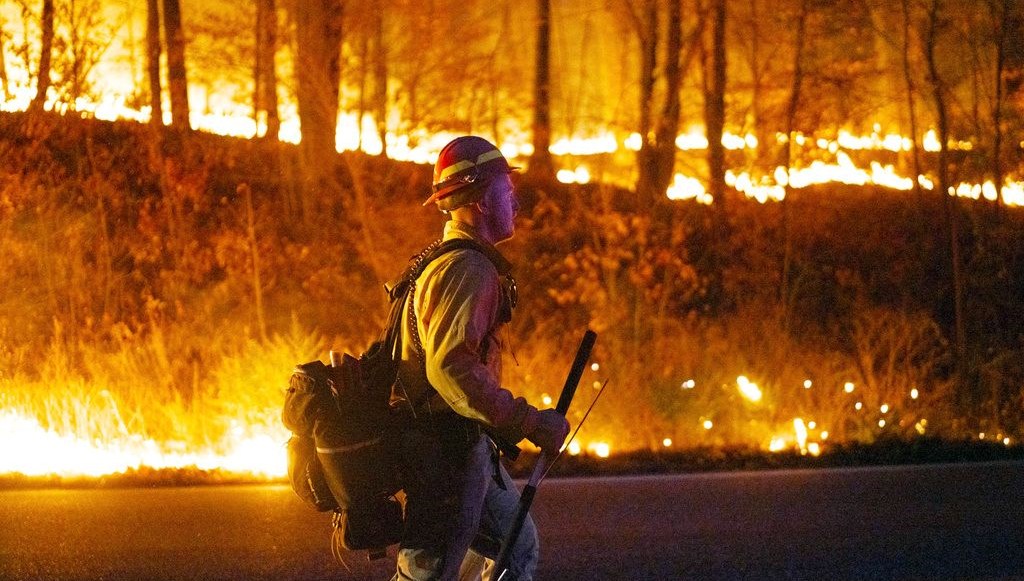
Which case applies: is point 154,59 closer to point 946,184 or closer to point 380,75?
point 380,75

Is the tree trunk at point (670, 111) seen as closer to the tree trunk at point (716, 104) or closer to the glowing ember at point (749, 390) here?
the tree trunk at point (716, 104)

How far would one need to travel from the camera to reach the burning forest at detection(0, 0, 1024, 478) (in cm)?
980

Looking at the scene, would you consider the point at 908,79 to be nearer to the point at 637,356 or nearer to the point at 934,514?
the point at 637,356

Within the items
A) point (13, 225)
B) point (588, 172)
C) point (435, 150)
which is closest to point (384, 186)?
point (435, 150)

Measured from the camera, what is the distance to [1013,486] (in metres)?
7.34

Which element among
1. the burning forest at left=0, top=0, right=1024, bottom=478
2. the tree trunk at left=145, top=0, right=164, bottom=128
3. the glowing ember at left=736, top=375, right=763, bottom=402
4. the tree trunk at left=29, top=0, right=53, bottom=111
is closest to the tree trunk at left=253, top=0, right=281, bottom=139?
the burning forest at left=0, top=0, right=1024, bottom=478

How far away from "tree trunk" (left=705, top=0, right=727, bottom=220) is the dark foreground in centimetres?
581

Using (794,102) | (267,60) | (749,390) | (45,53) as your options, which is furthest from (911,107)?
(45,53)

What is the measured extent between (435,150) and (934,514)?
216 inches

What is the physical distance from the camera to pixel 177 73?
13039mm

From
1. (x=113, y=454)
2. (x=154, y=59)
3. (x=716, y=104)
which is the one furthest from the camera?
(x=154, y=59)

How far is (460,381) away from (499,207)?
1.93 feet

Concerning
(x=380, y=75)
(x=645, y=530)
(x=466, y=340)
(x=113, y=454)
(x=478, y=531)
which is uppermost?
(x=380, y=75)

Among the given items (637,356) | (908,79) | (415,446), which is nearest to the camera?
(415,446)
